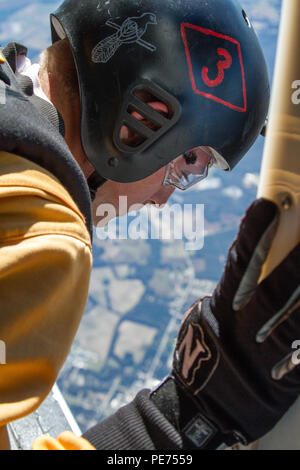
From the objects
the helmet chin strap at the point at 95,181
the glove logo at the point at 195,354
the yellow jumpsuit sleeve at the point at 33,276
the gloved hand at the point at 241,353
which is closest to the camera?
the yellow jumpsuit sleeve at the point at 33,276

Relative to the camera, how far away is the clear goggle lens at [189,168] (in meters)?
1.74

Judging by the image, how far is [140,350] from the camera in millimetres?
17625

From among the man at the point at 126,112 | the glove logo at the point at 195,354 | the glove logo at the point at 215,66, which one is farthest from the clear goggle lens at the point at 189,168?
the glove logo at the point at 195,354

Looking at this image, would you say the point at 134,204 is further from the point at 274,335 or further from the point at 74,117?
the point at 274,335

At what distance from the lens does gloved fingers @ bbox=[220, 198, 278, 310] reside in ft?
3.07

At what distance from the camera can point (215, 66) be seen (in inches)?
61.8

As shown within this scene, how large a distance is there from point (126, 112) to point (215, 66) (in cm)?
36

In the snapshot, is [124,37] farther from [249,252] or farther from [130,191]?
[249,252]

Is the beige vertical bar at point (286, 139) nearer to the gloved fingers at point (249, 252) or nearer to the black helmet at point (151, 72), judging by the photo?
the gloved fingers at point (249, 252)

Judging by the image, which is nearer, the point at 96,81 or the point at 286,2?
the point at 286,2

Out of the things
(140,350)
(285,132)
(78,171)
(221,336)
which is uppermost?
(285,132)

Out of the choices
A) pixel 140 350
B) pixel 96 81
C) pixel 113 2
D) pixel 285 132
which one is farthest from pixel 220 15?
pixel 140 350

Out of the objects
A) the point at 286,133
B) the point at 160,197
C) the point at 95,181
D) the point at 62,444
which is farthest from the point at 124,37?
the point at 62,444
